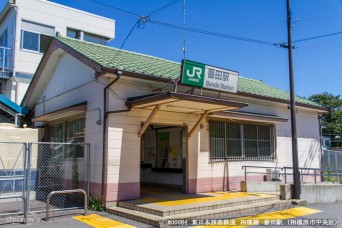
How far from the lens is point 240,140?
44.1ft

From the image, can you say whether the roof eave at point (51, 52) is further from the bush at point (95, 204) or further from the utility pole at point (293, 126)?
the utility pole at point (293, 126)

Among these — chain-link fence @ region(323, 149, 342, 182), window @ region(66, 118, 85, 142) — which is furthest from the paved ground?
chain-link fence @ region(323, 149, 342, 182)

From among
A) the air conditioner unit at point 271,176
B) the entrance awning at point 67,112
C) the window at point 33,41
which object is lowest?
the air conditioner unit at point 271,176

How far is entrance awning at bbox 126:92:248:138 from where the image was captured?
28.9ft

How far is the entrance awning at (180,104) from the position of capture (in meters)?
8.81

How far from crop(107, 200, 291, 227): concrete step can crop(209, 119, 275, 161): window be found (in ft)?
9.06

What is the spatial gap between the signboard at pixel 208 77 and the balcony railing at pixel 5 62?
13470mm

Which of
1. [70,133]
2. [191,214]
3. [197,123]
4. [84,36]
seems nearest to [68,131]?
[70,133]

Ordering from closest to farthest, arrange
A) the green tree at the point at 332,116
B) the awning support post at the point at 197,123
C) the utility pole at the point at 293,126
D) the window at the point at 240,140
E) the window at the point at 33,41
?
the awning support post at the point at 197,123
the utility pole at the point at 293,126
the window at the point at 240,140
the window at the point at 33,41
the green tree at the point at 332,116

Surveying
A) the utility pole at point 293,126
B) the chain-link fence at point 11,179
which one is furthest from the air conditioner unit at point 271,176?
the chain-link fence at point 11,179

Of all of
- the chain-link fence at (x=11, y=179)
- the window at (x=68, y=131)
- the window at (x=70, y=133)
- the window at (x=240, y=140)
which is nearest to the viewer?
the chain-link fence at (x=11, y=179)

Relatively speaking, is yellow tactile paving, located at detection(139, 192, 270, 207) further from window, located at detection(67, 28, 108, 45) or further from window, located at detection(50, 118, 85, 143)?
window, located at detection(67, 28, 108, 45)

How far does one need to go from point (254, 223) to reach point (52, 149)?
7.90 m

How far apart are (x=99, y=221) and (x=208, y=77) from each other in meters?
5.02
